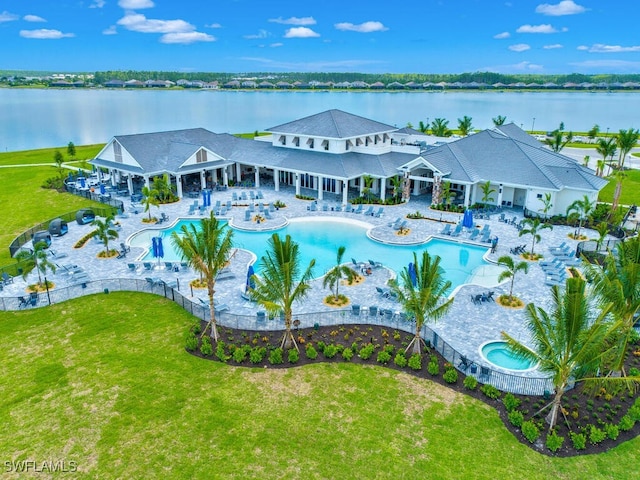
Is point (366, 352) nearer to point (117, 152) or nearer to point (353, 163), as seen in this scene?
point (353, 163)

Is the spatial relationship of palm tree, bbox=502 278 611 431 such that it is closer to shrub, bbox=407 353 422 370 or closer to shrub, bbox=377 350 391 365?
shrub, bbox=407 353 422 370

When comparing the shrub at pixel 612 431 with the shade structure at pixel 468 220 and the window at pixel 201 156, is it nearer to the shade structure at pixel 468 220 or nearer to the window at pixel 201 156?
the shade structure at pixel 468 220

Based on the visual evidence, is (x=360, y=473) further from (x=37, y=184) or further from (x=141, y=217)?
(x=37, y=184)

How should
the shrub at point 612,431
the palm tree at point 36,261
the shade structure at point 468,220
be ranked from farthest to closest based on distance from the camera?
the shade structure at point 468,220 < the palm tree at point 36,261 < the shrub at point 612,431

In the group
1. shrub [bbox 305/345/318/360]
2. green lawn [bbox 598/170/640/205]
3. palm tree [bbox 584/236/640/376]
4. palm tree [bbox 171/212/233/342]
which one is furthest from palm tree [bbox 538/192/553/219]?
palm tree [bbox 171/212/233/342]

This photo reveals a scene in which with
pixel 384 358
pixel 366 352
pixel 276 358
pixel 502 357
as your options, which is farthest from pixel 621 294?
pixel 276 358

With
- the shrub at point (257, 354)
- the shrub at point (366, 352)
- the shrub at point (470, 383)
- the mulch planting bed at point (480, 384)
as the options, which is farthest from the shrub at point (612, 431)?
the shrub at point (257, 354)

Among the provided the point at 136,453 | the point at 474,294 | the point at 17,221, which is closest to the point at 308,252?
the point at 474,294
